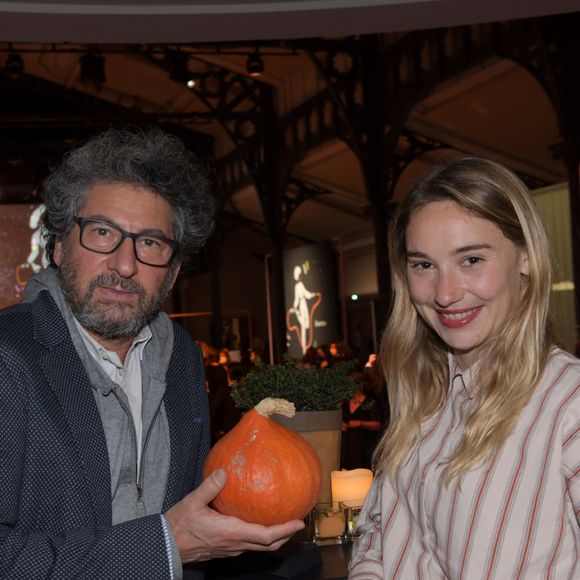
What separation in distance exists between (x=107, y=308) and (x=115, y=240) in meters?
0.14

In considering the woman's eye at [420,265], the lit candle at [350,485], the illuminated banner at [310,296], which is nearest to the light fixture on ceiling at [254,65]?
the illuminated banner at [310,296]

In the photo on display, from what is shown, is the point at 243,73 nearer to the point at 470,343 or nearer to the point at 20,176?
the point at 20,176

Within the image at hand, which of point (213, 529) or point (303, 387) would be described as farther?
point (303, 387)

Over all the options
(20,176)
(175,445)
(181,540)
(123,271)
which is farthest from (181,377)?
(20,176)

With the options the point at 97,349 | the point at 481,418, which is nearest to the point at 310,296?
the point at 97,349

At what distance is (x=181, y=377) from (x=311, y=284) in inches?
460

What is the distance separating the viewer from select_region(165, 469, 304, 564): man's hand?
154 cm

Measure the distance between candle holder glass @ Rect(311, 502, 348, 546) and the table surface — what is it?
153 mm

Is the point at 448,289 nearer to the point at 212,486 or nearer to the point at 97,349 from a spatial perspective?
the point at 212,486

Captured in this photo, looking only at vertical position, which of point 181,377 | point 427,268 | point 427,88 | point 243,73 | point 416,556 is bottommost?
point 416,556

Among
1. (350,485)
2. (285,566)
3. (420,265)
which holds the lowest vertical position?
→ (285,566)

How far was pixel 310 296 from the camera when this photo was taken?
1391cm

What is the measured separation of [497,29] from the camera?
9094mm

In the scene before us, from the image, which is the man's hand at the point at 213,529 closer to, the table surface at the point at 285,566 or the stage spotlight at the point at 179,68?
the table surface at the point at 285,566
